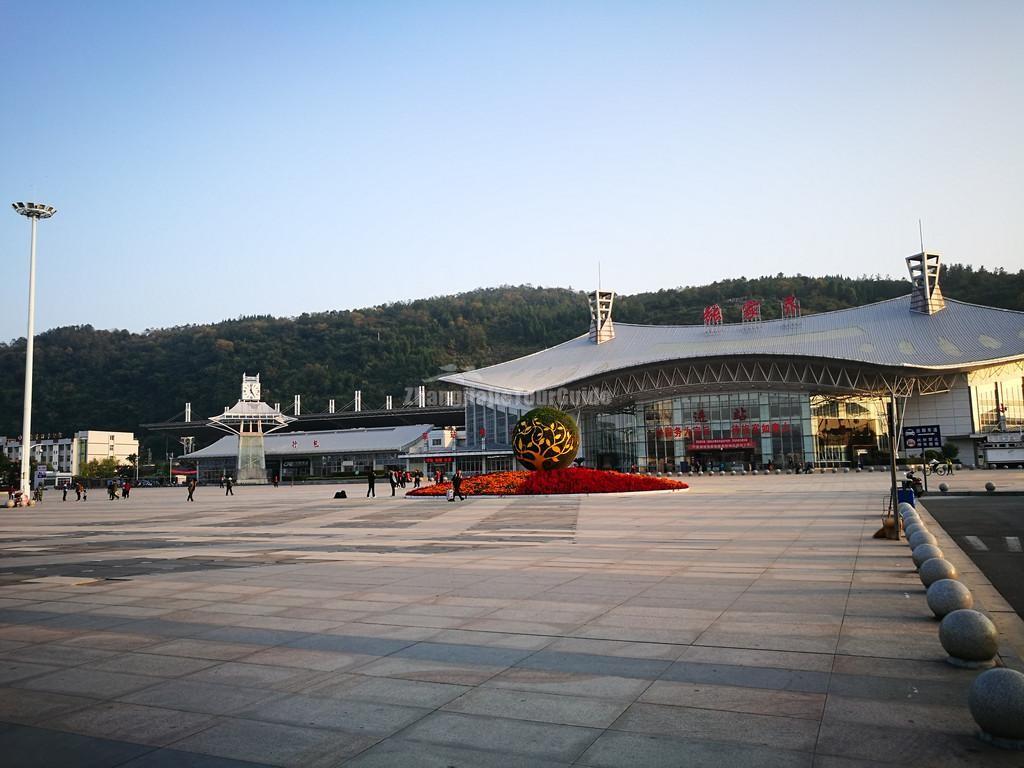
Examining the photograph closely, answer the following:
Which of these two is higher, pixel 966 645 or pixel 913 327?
pixel 913 327

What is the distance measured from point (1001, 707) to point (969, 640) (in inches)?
74.1

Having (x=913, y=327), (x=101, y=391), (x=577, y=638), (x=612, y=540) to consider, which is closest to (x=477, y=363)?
(x=101, y=391)

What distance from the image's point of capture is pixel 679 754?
486 cm

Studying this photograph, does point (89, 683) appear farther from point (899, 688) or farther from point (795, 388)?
point (795, 388)

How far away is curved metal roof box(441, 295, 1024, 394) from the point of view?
6981cm

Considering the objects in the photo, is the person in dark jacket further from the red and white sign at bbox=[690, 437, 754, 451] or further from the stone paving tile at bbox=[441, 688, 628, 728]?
the red and white sign at bbox=[690, 437, 754, 451]

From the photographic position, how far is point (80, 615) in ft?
31.9

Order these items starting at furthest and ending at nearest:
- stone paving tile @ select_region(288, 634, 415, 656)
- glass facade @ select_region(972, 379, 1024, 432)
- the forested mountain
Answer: the forested mountain → glass facade @ select_region(972, 379, 1024, 432) → stone paving tile @ select_region(288, 634, 415, 656)

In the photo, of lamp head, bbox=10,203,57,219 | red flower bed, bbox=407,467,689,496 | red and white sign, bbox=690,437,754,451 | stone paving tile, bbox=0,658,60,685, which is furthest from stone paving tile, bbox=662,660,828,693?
red and white sign, bbox=690,437,754,451

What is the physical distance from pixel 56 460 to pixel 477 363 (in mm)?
73714

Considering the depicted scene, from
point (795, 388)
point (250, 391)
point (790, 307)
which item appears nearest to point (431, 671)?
point (795, 388)

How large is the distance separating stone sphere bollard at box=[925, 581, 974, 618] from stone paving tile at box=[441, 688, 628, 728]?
4131 millimetres

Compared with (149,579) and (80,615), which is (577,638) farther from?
(149,579)

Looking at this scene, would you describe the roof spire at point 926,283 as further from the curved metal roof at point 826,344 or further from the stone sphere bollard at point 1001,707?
the stone sphere bollard at point 1001,707
